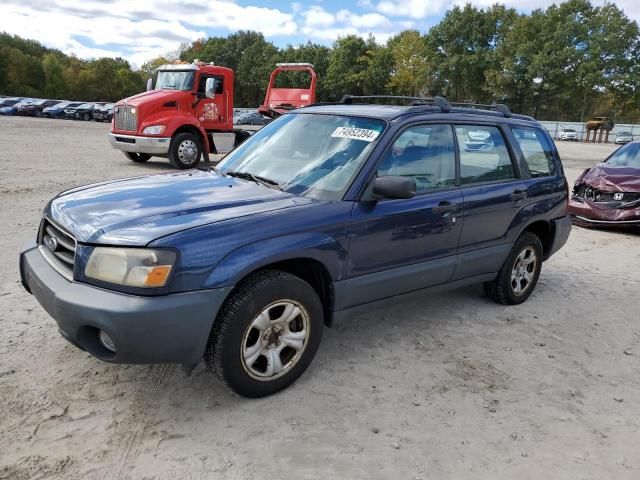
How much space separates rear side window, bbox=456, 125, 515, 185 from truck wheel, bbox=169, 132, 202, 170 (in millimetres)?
9997

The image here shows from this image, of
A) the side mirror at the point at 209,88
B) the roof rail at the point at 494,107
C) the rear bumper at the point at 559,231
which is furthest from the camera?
the side mirror at the point at 209,88

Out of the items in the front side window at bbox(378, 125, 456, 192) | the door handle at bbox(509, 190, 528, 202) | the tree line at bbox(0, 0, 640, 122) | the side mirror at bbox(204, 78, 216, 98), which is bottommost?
the door handle at bbox(509, 190, 528, 202)

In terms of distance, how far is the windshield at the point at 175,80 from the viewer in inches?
536

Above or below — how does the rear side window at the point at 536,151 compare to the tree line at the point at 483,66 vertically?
below

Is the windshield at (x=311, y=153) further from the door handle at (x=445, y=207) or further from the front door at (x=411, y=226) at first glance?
the door handle at (x=445, y=207)

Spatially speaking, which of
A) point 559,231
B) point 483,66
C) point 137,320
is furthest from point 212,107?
point 483,66

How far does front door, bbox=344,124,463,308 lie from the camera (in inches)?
136

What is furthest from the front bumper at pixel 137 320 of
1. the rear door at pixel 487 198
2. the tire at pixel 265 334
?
the rear door at pixel 487 198

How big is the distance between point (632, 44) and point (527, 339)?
2615 inches

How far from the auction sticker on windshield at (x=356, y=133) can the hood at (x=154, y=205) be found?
68 cm

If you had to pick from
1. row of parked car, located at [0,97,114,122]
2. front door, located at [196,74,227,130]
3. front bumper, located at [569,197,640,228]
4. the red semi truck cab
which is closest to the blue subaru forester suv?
front bumper, located at [569,197,640,228]

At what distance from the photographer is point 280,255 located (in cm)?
298

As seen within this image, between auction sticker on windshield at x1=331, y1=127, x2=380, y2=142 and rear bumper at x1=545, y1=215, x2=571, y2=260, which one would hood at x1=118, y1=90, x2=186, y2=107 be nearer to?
auction sticker on windshield at x1=331, y1=127, x2=380, y2=142

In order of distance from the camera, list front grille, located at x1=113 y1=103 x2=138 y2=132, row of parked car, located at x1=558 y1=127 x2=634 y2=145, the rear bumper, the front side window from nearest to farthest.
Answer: the front side window, the rear bumper, front grille, located at x1=113 y1=103 x2=138 y2=132, row of parked car, located at x1=558 y1=127 x2=634 y2=145
